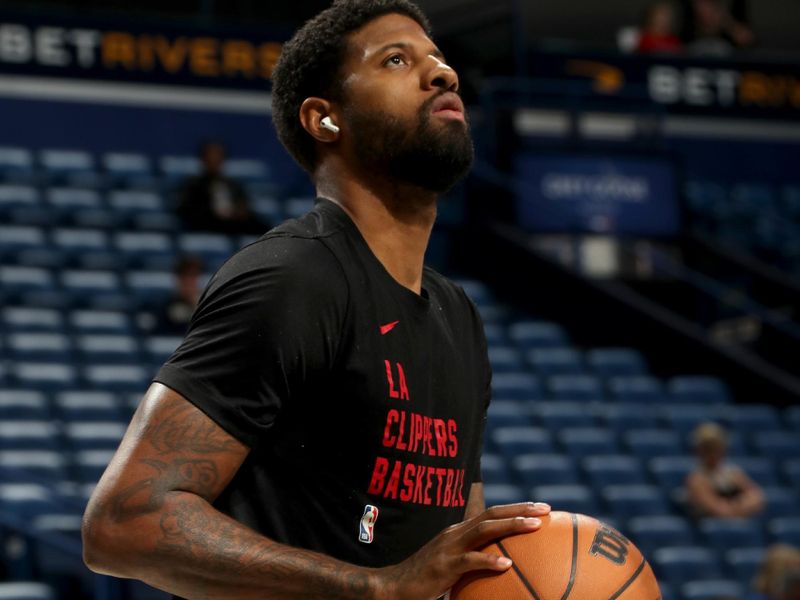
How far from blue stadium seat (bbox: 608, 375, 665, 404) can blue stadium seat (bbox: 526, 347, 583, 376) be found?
0.28 metres

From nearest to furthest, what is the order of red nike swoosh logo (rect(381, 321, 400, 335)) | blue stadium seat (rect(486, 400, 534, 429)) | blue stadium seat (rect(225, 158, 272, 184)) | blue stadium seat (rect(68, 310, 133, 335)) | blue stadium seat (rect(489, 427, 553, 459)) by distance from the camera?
red nike swoosh logo (rect(381, 321, 400, 335)) → blue stadium seat (rect(489, 427, 553, 459)) → blue stadium seat (rect(68, 310, 133, 335)) → blue stadium seat (rect(486, 400, 534, 429)) → blue stadium seat (rect(225, 158, 272, 184))

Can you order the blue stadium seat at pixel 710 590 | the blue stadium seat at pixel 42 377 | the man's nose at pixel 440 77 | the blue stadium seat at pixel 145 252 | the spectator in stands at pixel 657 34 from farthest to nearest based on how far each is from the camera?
the spectator in stands at pixel 657 34 → the blue stadium seat at pixel 145 252 → the blue stadium seat at pixel 42 377 → the blue stadium seat at pixel 710 590 → the man's nose at pixel 440 77

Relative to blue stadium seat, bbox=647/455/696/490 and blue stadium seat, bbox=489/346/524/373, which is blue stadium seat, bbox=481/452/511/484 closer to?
blue stadium seat, bbox=647/455/696/490

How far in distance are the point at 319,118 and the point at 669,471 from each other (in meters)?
6.78

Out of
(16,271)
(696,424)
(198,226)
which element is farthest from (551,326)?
(16,271)

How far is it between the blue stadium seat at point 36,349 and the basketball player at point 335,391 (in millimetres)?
6230

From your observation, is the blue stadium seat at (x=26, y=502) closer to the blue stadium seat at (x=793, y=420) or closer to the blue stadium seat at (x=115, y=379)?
the blue stadium seat at (x=115, y=379)

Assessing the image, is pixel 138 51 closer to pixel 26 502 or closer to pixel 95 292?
pixel 95 292

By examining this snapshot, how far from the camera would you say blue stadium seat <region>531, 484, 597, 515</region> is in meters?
7.97

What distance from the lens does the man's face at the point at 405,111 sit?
2.36 meters

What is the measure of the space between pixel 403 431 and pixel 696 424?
7791 mm

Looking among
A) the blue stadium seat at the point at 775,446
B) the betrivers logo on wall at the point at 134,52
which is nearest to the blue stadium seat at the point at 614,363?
the blue stadium seat at the point at 775,446

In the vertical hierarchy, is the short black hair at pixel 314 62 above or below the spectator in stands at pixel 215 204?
above

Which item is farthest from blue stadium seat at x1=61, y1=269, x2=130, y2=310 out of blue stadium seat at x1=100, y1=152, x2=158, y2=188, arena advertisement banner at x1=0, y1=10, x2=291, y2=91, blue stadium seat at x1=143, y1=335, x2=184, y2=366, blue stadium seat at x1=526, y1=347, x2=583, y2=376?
arena advertisement banner at x1=0, y1=10, x2=291, y2=91
